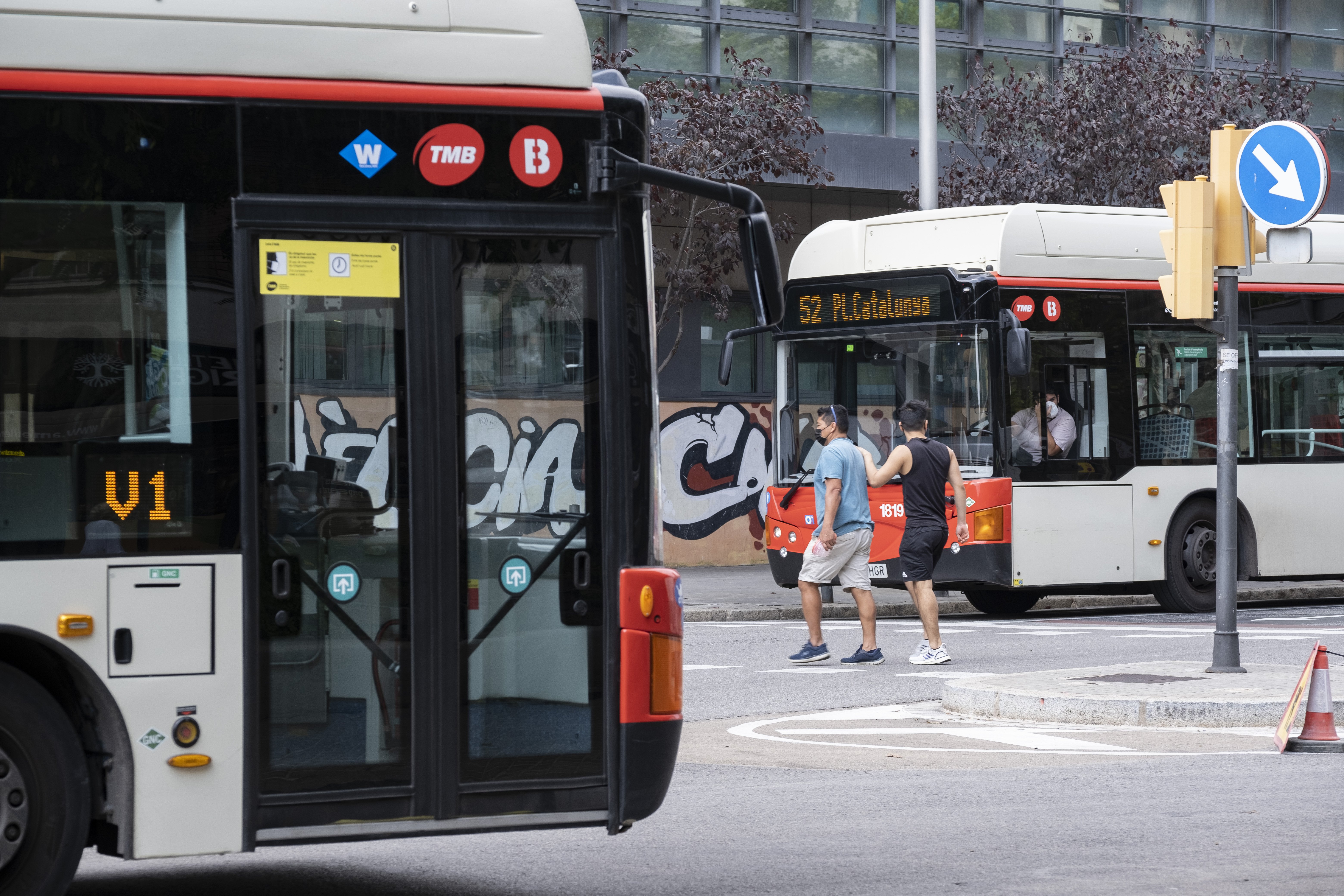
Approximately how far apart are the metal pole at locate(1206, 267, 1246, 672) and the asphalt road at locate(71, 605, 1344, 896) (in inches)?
56.2

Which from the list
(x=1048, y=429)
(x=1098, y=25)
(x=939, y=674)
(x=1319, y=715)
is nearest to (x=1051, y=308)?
(x=1048, y=429)

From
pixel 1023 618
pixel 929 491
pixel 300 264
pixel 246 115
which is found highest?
pixel 246 115

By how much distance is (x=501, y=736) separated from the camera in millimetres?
5840

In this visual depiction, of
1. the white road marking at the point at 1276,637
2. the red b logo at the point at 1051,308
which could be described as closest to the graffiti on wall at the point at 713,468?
the red b logo at the point at 1051,308

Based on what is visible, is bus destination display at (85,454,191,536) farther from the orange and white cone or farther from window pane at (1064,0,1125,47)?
window pane at (1064,0,1125,47)

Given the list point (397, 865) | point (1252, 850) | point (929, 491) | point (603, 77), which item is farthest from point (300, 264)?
point (929, 491)

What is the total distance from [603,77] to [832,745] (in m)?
4.88

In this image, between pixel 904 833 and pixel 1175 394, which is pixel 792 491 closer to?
pixel 1175 394

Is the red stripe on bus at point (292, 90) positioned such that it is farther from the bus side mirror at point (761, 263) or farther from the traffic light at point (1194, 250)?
the traffic light at point (1194, 250)

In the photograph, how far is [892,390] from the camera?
1672 cm

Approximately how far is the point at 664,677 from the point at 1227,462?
6419 mm

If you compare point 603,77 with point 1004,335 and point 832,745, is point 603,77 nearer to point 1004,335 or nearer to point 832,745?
point 832,745

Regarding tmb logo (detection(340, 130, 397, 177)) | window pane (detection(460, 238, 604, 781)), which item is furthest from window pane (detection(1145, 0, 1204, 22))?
tmb logo (detection(340, 130, 397, 177))

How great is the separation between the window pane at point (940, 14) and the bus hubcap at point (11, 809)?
23504 millimetres
